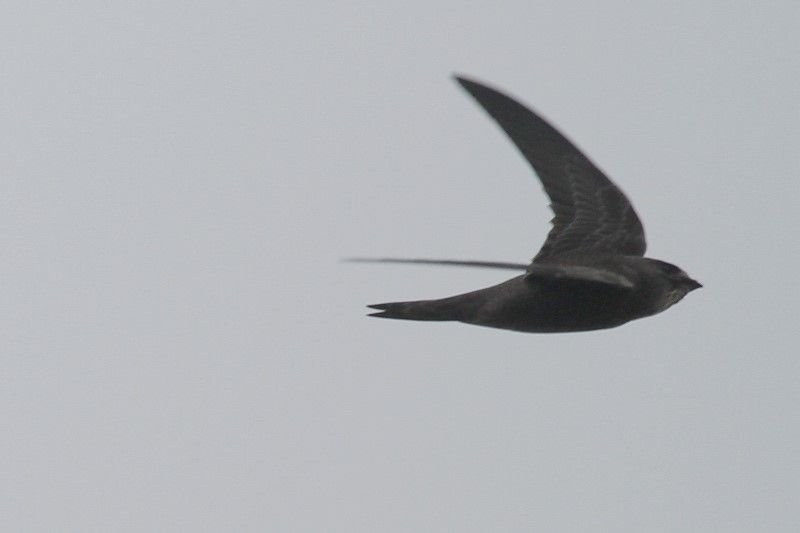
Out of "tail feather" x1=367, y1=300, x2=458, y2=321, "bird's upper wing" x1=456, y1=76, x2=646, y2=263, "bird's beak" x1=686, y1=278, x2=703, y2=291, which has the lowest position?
"tail feather" x1=367, y1=300, x2=458, y2=321

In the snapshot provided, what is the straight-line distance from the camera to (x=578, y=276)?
27.9 feet

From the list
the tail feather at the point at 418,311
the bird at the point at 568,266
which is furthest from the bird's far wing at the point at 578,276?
the tail feather at the point at 418,311

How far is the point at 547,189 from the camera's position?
33.5ft

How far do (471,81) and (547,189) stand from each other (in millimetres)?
1141

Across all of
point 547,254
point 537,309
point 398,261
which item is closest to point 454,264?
point 398,261

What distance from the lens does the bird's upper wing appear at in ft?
32.8

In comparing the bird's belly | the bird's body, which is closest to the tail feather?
the bird's body

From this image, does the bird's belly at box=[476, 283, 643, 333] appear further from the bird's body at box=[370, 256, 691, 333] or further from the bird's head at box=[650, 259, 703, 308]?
the bird's head at box=[650, 259, 703, 308]

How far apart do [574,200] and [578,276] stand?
180 centimetres

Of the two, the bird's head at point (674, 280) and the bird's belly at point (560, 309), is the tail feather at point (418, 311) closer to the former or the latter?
the bird's belly at point (560, 309)

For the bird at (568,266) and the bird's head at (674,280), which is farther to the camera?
the bird's head at (674,280)

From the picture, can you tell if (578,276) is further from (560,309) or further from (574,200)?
(574,200)

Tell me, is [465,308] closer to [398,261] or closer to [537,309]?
[537,309]

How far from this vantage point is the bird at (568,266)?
30.3ft
